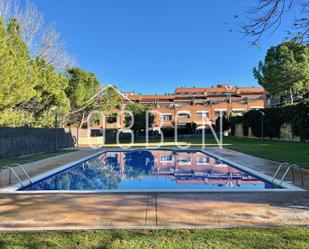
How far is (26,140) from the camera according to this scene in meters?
19.0

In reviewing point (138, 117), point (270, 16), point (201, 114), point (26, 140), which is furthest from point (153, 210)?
point (201, 114)

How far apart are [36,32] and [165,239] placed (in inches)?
1068

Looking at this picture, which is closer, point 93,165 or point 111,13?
point 93,165

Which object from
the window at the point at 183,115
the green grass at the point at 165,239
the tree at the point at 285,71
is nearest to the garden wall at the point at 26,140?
the green grass at the point at 165,239

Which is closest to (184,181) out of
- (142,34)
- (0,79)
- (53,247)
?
(53,247)

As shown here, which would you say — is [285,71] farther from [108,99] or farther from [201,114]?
[201,114]

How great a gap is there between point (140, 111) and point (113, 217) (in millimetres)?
35795

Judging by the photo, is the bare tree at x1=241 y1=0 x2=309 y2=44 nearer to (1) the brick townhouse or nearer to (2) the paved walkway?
(2) the paved walkway

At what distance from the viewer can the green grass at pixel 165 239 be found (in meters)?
4.35

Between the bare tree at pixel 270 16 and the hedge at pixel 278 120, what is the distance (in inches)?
825

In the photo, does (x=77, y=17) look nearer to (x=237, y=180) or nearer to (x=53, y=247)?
(x=237, y=180)

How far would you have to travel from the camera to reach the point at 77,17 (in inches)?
1093

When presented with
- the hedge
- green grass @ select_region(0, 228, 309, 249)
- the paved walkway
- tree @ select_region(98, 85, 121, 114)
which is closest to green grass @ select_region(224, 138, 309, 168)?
the hedge

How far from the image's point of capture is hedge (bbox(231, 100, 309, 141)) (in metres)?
26.6
